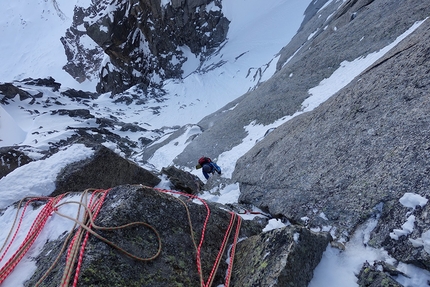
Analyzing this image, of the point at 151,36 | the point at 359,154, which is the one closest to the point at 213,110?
the point at 151,36

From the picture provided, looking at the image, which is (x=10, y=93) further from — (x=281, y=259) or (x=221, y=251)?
(x=281, y=259)

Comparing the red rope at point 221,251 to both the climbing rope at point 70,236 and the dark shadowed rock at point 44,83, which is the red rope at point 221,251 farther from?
the dark shadowed rock at point 44,83

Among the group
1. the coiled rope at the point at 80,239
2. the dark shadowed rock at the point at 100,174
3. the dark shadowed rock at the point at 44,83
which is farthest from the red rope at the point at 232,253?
the dark shadowed rock at the point at 44,83

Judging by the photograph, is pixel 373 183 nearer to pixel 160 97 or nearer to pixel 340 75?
pixel 340 75

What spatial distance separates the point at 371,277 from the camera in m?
3.03

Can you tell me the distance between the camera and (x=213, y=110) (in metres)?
44.5

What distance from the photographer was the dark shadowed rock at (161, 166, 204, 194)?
10.3 meters

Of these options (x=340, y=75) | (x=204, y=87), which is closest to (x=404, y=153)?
(x=340, y=75)

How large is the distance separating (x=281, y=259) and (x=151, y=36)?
6681 centimetres

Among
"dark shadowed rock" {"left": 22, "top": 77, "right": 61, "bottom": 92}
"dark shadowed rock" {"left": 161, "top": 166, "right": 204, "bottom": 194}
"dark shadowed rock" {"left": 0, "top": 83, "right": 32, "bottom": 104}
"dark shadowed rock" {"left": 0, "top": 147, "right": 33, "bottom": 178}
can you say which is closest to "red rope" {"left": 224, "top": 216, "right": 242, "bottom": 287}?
"dark shadowed rock" {"left": 161, "top": 166, "right": 204, "bottom": 194}

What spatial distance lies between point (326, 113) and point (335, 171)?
2539 mm

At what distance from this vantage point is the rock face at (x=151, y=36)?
5825 cm

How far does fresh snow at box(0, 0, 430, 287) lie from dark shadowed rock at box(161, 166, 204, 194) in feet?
1.42

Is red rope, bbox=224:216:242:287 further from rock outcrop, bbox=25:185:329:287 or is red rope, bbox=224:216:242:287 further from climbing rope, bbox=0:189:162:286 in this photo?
climbing rope, bbox=0:189:162:286
